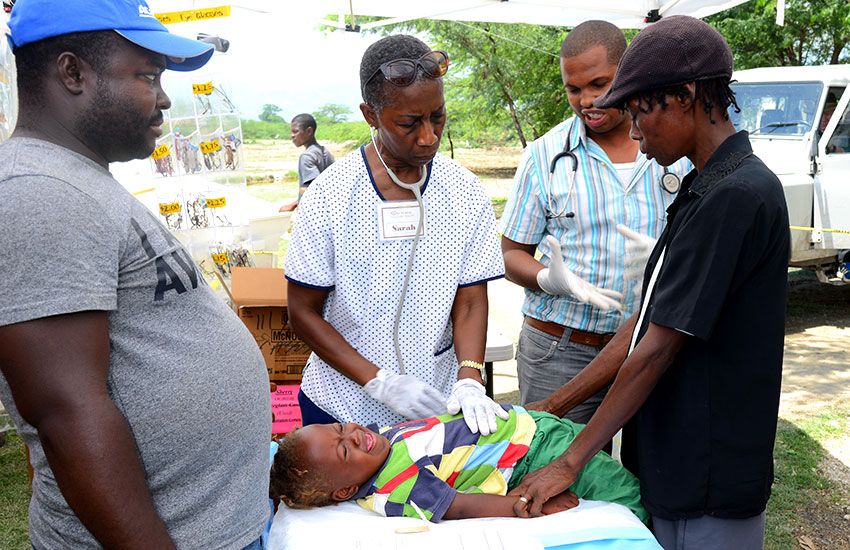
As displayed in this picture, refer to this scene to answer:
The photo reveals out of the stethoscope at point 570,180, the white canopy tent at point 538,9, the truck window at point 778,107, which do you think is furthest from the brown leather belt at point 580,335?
the truck window at point 778,107

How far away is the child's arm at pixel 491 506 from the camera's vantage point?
1885 mm

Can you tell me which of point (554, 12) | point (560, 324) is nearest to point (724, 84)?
point (560, 324)

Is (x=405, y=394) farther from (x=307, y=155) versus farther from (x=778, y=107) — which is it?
(x=778, y=107)

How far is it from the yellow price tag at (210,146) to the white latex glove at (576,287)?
2.08 metres

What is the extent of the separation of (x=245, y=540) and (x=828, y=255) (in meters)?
7.13

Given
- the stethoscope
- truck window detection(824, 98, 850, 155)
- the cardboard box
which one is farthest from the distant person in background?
the stethoscope

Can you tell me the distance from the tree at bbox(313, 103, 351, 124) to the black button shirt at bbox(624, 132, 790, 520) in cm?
2224

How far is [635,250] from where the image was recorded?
2.36 metres

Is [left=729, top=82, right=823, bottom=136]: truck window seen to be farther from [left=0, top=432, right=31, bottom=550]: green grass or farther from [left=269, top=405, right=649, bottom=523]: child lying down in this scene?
[left=0, top=432, right=31, bottom=550]: green grass

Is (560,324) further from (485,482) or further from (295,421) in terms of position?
(295,421)

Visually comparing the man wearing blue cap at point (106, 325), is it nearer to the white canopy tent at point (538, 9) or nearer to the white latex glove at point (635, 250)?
the white latex glove at point (635, 250)

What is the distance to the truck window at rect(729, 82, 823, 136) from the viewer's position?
732 centimetres

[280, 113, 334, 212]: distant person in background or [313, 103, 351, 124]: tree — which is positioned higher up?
[313, 103, 351, 124]: tree

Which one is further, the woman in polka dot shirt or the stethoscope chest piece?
the stethoscope chest piece
